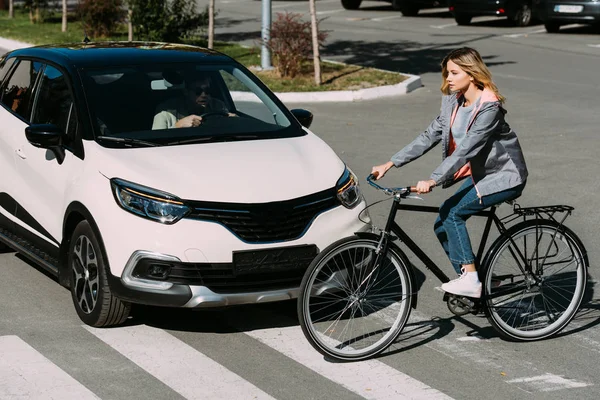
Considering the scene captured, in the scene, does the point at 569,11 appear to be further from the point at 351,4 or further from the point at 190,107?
the point at 190,107

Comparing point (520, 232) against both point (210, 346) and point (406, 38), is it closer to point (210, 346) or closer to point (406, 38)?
point (210, 346)

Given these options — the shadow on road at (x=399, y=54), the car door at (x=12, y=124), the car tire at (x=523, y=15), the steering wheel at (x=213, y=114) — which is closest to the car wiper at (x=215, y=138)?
the steering wheel at (x=213, y=114)

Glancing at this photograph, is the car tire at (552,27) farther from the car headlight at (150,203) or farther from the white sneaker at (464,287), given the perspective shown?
the car headlight at (150,203)

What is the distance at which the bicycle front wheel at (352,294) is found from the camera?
5.95 metres

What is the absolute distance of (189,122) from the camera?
7.25 m

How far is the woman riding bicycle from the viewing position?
6047mm

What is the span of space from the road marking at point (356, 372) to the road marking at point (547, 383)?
0.49m

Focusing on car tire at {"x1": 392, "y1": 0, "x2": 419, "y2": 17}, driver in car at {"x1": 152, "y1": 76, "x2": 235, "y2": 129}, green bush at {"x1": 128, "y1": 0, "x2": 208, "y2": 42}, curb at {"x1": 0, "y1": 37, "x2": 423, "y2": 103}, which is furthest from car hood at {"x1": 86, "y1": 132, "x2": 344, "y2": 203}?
car tire at {"x1": 392, "y1": 0, "x2": 419, "y2": 17}

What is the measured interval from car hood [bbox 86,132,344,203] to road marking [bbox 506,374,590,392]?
5.27ft

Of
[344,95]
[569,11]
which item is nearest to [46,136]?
[344,95]

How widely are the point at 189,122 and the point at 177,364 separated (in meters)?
1.84

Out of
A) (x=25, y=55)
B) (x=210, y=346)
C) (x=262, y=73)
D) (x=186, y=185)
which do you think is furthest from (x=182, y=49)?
(x=262, y=73)

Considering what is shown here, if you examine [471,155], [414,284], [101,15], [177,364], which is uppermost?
[471,155]

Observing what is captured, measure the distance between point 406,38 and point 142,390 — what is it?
862 inches
